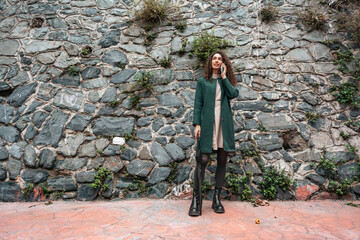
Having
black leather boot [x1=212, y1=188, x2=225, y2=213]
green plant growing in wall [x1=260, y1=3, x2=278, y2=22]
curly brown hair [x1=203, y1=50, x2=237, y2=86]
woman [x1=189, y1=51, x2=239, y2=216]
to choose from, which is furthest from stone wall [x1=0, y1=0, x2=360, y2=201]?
curly brown hair [x1=203, y1=50, x2=237, y2=86]

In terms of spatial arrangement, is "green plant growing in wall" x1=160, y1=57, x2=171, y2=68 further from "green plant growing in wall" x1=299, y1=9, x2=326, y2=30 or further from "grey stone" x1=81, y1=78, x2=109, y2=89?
"green plant growing in wall" x1=299, y1=9, x2=326, y2=30

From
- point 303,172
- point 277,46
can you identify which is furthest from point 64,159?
point 277,46

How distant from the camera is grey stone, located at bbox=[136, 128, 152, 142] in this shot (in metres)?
3.37

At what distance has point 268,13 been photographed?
3732 millimetres

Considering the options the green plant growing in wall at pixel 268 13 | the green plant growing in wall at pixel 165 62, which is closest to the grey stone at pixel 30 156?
the green plant growing in wall at pixel 165 62

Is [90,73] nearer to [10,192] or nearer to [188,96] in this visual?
[188,96]

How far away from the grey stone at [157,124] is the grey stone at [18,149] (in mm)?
1980

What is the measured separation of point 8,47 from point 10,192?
2453 millimetres

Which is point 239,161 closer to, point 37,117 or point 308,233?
point 308,233

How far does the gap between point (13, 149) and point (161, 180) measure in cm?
230

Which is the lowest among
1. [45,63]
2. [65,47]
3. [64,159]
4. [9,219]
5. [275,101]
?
[9,219]

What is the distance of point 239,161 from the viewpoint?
126 inches

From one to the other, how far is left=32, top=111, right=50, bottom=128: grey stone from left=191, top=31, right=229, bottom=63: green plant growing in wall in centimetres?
261

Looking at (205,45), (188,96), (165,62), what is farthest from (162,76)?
(205,45)
